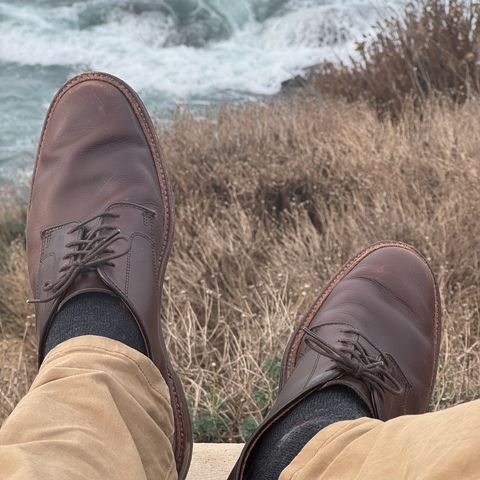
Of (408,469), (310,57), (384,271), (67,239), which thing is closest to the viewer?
(408,469)

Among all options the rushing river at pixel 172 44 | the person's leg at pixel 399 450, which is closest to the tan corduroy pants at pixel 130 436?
the person's leg at pixel 399 450

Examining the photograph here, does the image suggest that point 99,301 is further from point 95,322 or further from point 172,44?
point 172,44

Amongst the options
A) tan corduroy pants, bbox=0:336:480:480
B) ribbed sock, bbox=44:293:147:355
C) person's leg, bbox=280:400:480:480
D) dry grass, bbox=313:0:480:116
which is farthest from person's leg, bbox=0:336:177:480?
dry grass, bbox=313:0:480:116

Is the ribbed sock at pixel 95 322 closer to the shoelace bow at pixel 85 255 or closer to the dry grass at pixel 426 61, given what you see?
the shoelace bow at pixel 85 255

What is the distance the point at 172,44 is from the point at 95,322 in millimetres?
6491

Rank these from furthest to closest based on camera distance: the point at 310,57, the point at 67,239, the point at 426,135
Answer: the point at 310,57, the point at 426,135, the point at 67,239

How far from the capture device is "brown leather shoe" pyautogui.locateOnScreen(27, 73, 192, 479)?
153 centimetres

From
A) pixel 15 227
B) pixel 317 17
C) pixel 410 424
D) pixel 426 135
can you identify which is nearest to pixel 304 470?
pixel 410 424

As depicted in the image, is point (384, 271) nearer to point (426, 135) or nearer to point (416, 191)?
point (416, 191)

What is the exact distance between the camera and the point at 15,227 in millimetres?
3422

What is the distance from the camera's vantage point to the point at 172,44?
24.7ft

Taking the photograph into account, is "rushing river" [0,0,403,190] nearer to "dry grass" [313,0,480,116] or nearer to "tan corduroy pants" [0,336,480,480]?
"dry grass" [313,0,480,116]

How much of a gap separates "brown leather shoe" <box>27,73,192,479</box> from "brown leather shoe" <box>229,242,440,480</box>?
12.2 inches

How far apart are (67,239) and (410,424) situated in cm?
104
